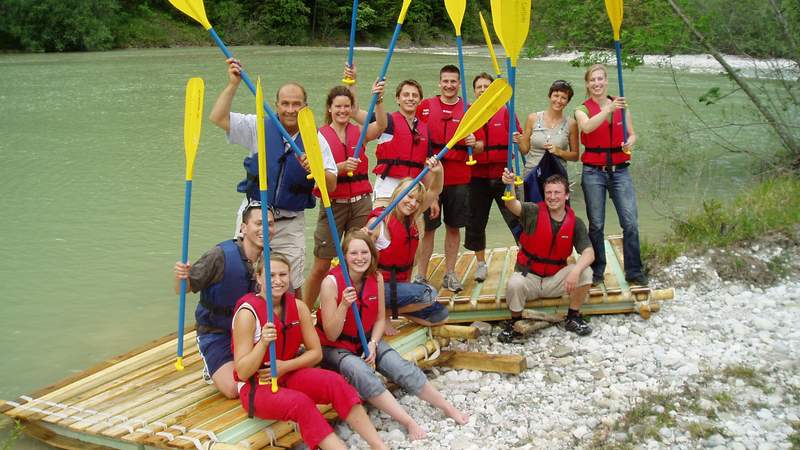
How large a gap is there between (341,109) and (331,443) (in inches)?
70.4

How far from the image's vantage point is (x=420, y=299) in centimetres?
414

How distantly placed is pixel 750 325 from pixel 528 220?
1298 millimetres

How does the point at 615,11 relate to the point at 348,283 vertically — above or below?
above

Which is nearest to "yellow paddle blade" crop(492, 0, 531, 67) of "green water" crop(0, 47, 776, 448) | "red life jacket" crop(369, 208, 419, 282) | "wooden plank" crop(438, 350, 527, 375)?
"red life jacket" crop(369, 208, 419, 282)

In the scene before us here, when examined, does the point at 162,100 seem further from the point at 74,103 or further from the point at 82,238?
the point at 82,238

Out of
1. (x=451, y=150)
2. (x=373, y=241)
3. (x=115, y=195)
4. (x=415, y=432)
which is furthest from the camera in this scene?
(x=115, y=195)

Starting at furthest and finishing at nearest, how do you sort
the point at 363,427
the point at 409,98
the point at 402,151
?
the point at 402,151
the point at 409,98
the point at 363,427

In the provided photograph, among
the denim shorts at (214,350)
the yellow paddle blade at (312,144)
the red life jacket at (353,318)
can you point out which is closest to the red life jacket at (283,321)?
the denim shorts at (214,350)

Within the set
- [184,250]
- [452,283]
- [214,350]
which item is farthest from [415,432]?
[452,283]

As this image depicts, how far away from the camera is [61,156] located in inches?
416

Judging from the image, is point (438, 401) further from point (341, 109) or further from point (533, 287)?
point (341, 109)

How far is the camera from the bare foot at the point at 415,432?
10.9 feet

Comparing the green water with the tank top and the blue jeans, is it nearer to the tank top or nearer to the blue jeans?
the blue jeans

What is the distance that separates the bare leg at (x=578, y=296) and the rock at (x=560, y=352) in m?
0.30
